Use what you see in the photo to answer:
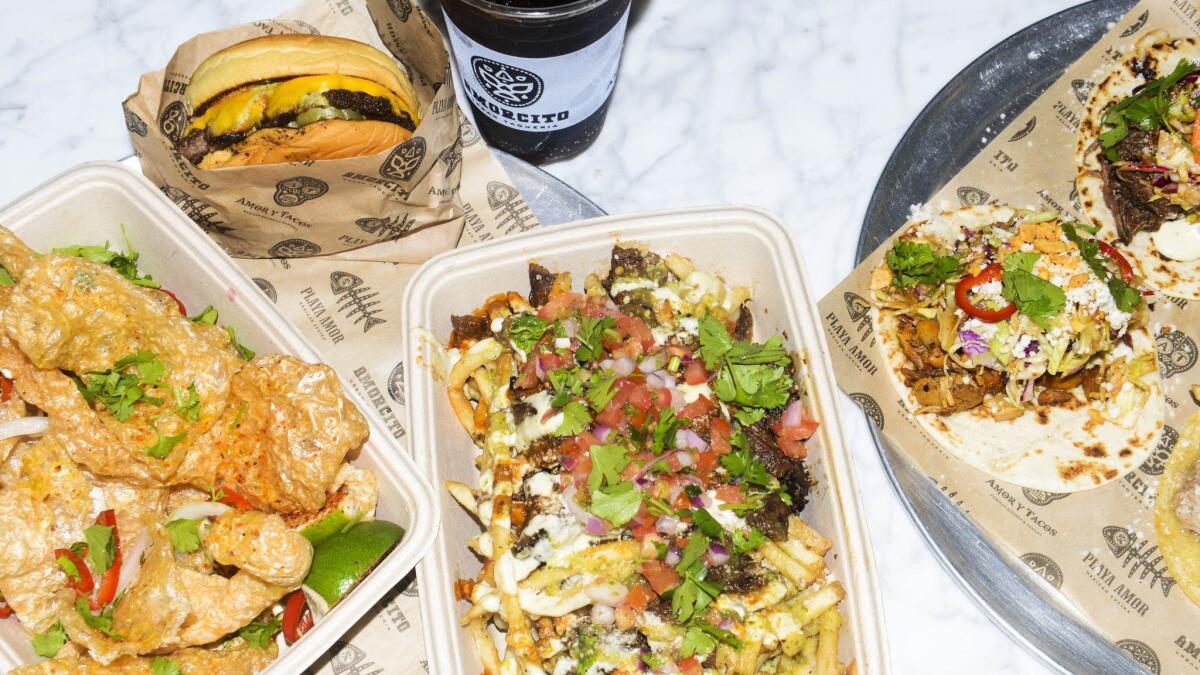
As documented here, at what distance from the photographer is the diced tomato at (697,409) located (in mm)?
2578

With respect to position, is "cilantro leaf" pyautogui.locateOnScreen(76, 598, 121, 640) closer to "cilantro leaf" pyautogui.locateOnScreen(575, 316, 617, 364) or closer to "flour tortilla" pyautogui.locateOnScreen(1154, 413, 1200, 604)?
"cilantro leaf" pyautogui.locateOnScreen(575, 316, 617, 364)

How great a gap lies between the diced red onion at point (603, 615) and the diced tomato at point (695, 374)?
0.61 m

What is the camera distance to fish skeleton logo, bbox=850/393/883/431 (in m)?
3.12

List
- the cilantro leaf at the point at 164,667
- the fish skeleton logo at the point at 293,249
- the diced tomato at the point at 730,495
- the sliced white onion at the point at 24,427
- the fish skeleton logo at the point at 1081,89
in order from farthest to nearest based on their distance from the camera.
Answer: the fish skeleton logo at the point at 1081,89
the fish skeleton logo at the point at 293,249
the diced tomato at the point at 730,495
the sliced white onion at the point at 24,427
the cilantro leaf at the point at 164,667

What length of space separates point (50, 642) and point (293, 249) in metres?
1.19

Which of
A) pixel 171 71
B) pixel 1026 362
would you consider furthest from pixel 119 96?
pixel 1026 362

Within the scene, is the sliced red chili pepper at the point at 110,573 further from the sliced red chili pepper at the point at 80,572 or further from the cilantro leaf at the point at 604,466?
the cilantro leaf at the point at 604,466

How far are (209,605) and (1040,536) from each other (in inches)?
92.4

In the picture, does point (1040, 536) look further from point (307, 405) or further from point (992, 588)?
point (307, 405)

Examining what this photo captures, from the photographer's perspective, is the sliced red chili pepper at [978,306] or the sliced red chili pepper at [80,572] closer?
the sliced red chili pepper at [80,572]

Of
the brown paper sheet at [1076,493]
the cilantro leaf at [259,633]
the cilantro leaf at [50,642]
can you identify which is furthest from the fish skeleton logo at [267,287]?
the brown paper sheet at [1076,493]

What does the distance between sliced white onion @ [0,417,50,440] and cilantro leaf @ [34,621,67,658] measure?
0.45m

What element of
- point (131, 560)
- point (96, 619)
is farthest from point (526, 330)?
point (96, 619)

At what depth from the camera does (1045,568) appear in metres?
3.00
